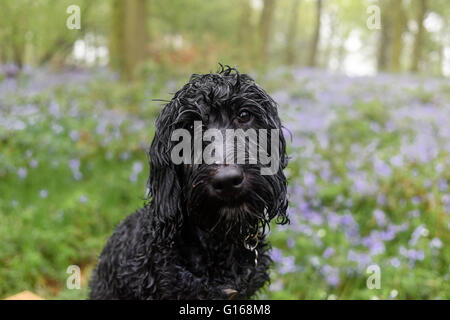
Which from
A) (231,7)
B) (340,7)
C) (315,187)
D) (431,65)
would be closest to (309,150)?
(315,187)

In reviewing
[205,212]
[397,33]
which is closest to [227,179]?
[205,212]

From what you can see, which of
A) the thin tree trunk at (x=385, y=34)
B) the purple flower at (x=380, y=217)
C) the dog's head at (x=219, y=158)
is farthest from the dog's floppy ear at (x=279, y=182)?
the thin tree trunk at (x=385, y=34)

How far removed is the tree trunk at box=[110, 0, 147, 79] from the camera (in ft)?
36.4

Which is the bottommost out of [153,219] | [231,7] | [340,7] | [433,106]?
[153,219]

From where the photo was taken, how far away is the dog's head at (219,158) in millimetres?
2420

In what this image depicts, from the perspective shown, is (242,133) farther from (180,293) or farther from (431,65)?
(431,65)

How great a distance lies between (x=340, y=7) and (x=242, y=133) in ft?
120

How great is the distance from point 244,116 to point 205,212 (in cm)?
69

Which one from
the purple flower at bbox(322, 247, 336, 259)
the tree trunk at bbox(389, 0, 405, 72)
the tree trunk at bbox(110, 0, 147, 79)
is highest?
the tree trunk at bbox(389, 0, 405, 72)

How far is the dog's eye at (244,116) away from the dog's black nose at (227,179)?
48 cm

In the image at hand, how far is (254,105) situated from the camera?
8.86 feet

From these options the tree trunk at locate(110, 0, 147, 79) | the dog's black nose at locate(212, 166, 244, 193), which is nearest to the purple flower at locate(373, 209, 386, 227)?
the dog's black nose at locate(212, 166, 244, 193)

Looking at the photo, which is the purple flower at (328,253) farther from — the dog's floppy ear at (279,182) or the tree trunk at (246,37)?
the tree trunk at (246,37)

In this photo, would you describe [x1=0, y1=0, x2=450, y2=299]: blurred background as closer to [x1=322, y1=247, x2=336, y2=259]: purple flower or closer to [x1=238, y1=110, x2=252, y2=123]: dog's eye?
[x1=322, y1=247, x2=336, y2=259]: purple flower
